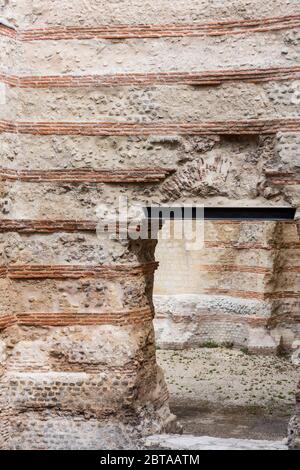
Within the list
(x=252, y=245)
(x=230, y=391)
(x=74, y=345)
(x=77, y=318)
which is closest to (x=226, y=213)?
(x=77, y=318)

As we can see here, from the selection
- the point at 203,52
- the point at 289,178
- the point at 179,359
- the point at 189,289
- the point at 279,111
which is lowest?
the point at 179,359

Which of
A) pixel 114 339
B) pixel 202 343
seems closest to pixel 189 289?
pixel 202 343

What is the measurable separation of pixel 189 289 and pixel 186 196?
261 inches

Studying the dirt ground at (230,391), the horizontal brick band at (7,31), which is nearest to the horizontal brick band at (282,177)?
the horizontal brick band at (7,31)

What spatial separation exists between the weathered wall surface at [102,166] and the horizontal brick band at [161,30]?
0.01m

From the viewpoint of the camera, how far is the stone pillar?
24.7 ft

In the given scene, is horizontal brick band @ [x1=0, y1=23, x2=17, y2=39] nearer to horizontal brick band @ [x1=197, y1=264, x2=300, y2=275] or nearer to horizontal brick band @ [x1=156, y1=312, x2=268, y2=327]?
horizontal brick band @ [x1=197, y1=264, x2=300, y2=275]

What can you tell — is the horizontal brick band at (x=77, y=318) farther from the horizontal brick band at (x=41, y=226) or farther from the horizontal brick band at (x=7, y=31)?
the horizontal brick band at (x=7, y=31)

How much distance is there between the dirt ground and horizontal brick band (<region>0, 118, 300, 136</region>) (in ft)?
10.3

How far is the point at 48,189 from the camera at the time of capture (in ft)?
25.4

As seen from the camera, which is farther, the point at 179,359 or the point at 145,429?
the point at 179,359

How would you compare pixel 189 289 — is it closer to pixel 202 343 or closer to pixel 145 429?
pixel 202 343

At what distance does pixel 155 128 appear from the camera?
7480 millimetres

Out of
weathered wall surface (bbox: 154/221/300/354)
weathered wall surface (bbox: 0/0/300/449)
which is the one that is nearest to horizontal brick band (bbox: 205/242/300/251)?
weathered wall surface (bbox: 154/221/300/354)
